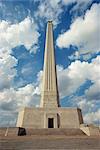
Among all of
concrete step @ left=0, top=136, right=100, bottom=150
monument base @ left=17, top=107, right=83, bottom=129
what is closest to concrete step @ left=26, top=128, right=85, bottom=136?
monument base @ left=17, top=107, right=83, bottom=129

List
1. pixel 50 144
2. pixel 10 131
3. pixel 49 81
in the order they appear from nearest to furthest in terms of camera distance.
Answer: pixel 50 144 → pixel 10 131 → pixel 49 81

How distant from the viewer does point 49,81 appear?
29.7 m

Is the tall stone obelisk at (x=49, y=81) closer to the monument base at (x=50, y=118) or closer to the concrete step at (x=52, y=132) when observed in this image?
the monument base at (x=50, y=118)

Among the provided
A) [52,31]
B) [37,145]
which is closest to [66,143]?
[37,145]

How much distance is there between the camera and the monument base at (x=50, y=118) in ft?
86.0

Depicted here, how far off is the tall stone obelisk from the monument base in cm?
130

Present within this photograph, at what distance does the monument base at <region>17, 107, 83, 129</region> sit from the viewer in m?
26.2

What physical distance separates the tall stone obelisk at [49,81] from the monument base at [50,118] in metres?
1.30

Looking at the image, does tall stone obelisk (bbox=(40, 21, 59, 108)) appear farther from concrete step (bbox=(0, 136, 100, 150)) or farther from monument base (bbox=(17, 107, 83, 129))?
concrete step (bbox=(0, 136, 100, 150))

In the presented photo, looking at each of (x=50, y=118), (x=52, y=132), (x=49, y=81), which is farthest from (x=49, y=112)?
(x=52, y=132)

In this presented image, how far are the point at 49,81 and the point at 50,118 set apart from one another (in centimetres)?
546

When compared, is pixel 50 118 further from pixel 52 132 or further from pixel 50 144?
pixel 50 144

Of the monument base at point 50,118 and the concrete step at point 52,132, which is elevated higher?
the monument base at point 50,118

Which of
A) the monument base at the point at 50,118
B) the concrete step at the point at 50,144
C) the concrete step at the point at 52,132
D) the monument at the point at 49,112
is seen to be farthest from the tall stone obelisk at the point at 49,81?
the concrete step at the point at 50,144
